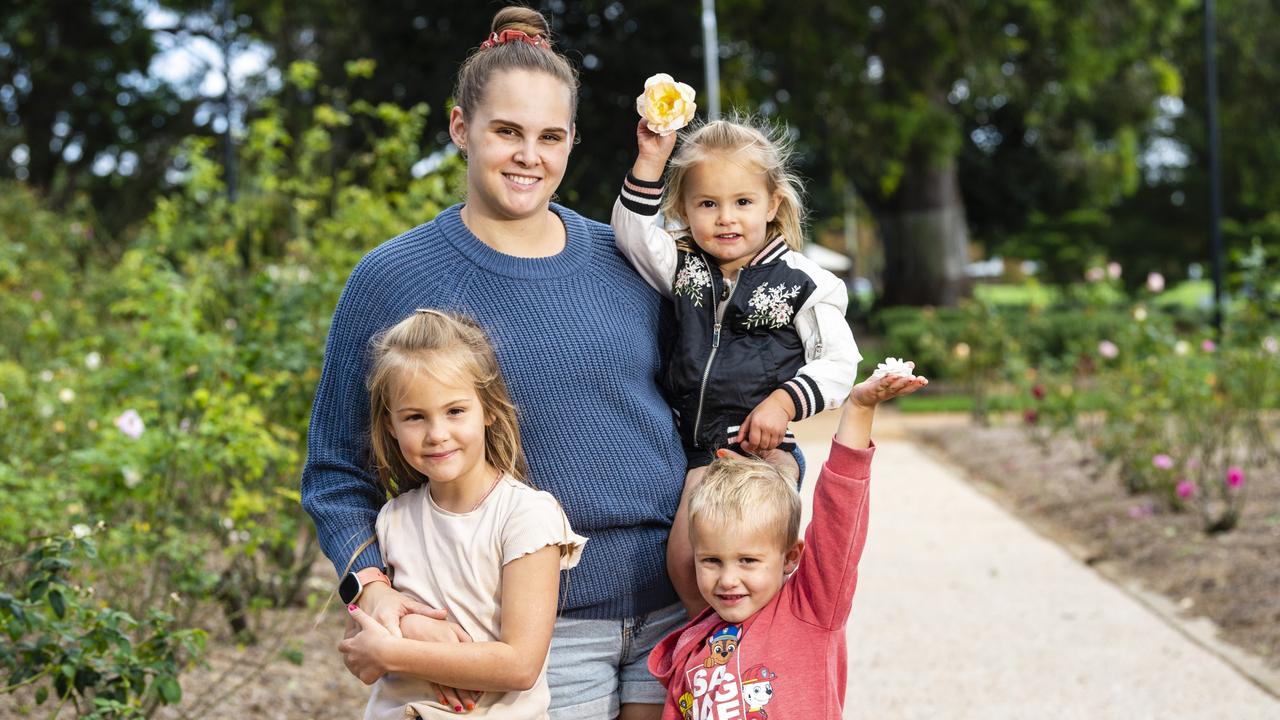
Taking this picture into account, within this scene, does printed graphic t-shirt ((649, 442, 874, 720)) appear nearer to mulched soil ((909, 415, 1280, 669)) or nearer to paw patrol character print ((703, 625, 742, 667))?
paw patrol character print ((703, 625, 742, 667))

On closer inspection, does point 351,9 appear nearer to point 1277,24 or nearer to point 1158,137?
point 1277,24

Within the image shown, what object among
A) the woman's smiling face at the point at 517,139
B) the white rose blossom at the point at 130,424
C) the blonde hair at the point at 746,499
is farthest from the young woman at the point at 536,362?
the white rose blossom at the point at 130,424

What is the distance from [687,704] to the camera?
2.27m

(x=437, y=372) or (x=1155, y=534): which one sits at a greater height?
(x=437, y=372)

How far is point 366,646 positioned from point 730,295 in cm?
88

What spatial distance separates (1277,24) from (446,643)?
90.0 feet

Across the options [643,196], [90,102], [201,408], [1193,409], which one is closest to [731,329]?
[643,196]

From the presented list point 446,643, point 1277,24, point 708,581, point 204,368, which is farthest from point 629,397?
point 1277,24

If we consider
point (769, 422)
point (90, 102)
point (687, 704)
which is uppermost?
point (90, 102)

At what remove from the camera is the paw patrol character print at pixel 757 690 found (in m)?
2.25

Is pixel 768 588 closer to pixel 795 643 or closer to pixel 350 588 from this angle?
pixel 795 643

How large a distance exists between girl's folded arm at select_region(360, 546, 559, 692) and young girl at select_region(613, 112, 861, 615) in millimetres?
295

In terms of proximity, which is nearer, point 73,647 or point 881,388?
point 881,388

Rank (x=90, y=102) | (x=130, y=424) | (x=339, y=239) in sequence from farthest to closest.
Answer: (x=90, y=102)
(x=339, y=239)
(x=130, y=424)
